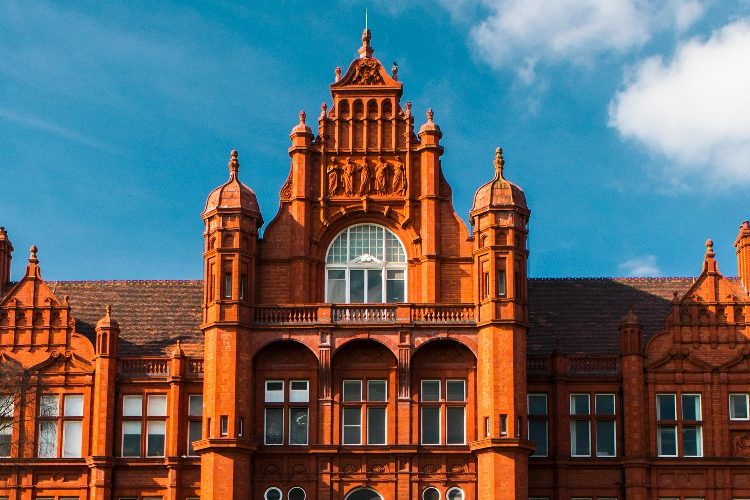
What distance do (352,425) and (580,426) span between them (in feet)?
33.0

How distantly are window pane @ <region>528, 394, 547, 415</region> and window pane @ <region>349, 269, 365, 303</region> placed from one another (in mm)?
8457

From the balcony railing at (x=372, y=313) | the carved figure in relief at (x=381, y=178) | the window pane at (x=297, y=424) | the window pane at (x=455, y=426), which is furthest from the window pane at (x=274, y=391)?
the carved figure in relief at (x=381, y=178)

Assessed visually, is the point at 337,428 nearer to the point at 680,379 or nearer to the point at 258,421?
the point at 258,421

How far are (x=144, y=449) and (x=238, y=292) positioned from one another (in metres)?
8.30

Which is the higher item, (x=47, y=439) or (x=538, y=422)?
(x=538, y=422)

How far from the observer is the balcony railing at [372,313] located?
74500mm

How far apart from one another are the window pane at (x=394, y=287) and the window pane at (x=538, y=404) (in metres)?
7.06

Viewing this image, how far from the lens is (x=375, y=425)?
244 feet

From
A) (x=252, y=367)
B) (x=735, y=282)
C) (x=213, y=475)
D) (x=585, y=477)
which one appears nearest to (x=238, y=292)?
(x=252, y=367)

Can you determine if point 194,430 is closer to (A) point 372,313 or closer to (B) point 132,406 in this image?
(B) point 132,406

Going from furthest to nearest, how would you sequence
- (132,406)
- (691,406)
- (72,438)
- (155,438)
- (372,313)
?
(132,406)
(72,438)
(155,438)
(691,406)
(372,313)

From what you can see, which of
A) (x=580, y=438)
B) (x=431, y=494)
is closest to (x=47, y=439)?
(x=431, y=494)

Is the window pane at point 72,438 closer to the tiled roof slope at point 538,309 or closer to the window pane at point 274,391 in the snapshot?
the tiled roof slope at point 538,309

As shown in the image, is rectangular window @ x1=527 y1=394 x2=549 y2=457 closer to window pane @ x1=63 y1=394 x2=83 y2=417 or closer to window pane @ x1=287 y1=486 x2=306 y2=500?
window pane @ x1=287 y1=486 x2=306 y2=500
